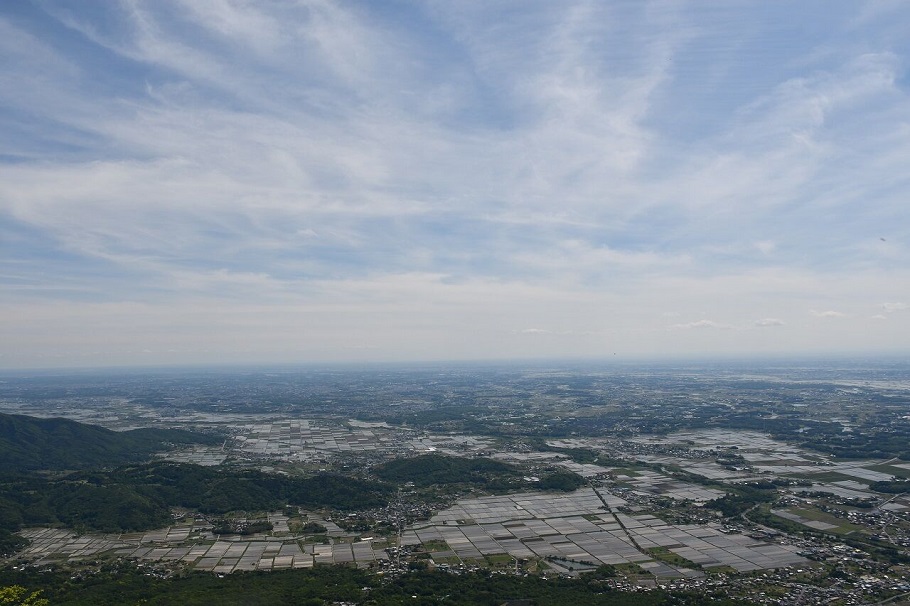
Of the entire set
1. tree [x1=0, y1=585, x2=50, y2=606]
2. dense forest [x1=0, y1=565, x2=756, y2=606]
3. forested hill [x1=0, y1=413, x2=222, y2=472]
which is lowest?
dense forest [x1=0, y1=565, x2=756, y2=606]

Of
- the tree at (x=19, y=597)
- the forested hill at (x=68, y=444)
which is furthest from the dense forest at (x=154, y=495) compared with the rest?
the forested hill at (x=68, y=444)

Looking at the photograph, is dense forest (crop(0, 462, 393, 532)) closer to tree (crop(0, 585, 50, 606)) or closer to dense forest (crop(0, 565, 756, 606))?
dense forest (crop(0, 565, 756, 606))

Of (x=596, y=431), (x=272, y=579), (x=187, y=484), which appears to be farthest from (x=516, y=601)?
(x=596, y=431)

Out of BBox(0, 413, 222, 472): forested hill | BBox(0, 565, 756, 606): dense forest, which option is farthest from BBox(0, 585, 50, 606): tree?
BBox(0, 413, 222, 472): forested hill

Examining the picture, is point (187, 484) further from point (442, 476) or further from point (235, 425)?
point (235, 425)

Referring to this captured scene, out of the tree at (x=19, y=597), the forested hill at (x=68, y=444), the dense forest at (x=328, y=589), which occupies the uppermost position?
the forested hill at (x=68, y=444)

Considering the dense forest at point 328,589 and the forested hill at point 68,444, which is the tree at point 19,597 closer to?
the dense forest at point 328,589
